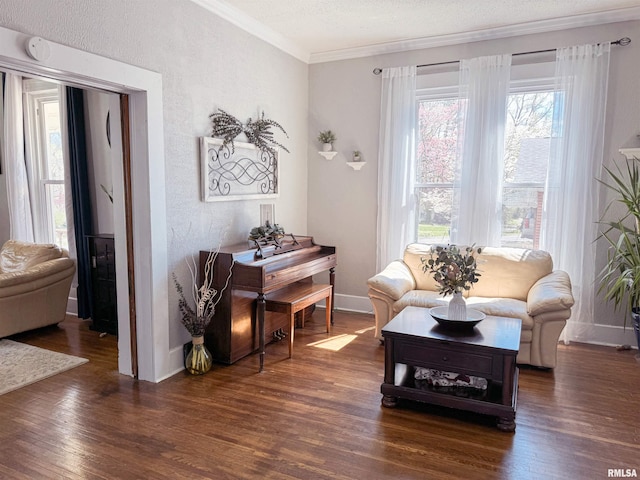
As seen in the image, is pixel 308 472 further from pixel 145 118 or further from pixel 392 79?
pixel 392 79

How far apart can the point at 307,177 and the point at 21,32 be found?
3.35 meters

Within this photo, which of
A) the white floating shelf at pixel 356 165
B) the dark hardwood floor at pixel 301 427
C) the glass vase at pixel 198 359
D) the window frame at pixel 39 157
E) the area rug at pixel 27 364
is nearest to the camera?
the dark hardwood floor at pixel 301 427

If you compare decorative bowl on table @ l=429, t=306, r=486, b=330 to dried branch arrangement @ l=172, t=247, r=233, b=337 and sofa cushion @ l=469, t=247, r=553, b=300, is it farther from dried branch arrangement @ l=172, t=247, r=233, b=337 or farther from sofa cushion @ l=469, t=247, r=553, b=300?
dried branch arrangement @ l=172, t=247, r=233, b=337

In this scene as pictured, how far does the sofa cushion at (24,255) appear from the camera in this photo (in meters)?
4.70

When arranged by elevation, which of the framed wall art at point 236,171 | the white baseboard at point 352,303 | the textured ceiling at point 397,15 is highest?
the textured ceiling at point 397,15

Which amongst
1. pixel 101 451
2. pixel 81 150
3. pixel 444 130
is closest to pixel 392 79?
pixel 444 130

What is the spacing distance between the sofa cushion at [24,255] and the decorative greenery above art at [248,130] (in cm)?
229

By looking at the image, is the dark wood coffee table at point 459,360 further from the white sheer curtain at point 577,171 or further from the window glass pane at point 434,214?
the window glass pane at point 434,214

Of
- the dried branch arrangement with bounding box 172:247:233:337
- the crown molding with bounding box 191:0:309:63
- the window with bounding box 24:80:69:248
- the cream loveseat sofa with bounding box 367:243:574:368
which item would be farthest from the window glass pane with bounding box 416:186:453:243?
the window with bounding box 24:80:69:248

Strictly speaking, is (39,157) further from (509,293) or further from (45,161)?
(509,293)

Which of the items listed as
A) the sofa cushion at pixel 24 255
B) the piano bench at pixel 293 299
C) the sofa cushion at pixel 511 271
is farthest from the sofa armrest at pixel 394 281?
the sofa cushion at pixel 24 255

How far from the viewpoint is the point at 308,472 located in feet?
7.52

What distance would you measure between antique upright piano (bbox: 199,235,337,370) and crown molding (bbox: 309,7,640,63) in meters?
2.40

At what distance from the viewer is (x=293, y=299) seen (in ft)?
12.4
